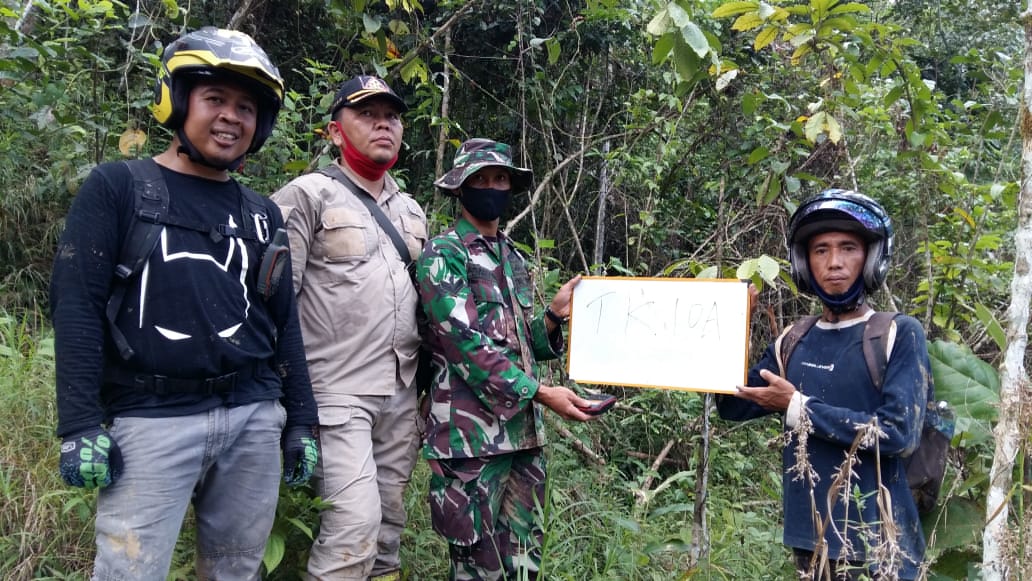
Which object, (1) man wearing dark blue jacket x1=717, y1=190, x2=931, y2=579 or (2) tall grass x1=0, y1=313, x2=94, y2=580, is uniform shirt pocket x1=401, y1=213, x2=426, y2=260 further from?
(2) tall grass x1=0, y1=313, x2=94, y2=580

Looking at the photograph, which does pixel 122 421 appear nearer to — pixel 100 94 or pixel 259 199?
pixel 259 199

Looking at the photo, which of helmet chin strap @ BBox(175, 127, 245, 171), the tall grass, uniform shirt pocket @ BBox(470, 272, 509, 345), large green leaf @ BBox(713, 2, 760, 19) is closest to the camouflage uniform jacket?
uniform shirt pocket @ BBox(470, 272, 509, 345)

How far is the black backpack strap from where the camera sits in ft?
6.21

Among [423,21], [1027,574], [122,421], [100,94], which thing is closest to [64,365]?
[122,421]

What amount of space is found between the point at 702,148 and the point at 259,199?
448cm

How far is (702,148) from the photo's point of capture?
19.5 ft

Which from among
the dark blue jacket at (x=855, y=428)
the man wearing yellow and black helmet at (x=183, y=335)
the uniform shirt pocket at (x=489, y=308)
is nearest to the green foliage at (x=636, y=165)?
the dark blue jacket at (x=855, y=428)

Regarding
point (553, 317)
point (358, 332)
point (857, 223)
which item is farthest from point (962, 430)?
point (358, 332)

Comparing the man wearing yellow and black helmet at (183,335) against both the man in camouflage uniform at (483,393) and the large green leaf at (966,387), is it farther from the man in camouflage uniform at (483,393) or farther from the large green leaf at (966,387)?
the large green leaf at (966,387)

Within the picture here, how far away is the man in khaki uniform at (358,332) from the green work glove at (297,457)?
163mm

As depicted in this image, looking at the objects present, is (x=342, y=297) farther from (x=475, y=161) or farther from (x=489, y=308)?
(x=475, y=161)

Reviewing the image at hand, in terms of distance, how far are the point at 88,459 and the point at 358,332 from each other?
38.7 inches

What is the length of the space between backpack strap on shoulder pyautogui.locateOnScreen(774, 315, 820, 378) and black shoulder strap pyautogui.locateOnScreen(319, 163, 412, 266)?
1.43 meters

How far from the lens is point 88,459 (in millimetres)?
1763
